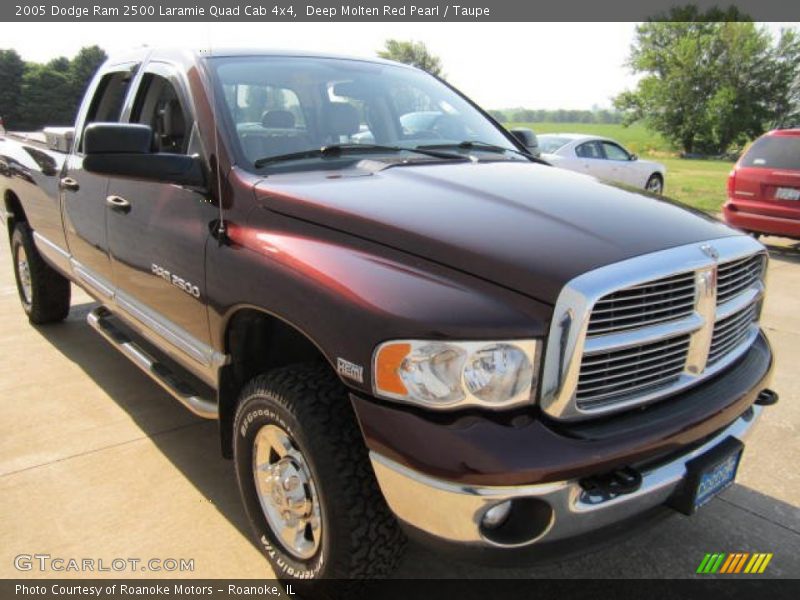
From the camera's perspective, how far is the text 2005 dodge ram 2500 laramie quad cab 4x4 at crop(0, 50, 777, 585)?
1.75m

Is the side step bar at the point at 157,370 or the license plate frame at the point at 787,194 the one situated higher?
the license plate frame at the point at 787,194

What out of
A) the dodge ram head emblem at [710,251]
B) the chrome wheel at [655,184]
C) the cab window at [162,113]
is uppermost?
the cab window at [162,113]

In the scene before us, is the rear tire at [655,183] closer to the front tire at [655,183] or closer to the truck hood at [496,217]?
the front tire at [655,183]

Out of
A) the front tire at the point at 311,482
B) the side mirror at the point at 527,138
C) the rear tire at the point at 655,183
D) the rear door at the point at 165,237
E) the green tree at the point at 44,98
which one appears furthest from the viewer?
the green tree at the point at 44,98

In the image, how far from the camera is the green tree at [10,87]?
2616cm

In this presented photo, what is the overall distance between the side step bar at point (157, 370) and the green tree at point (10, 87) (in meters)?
26.6

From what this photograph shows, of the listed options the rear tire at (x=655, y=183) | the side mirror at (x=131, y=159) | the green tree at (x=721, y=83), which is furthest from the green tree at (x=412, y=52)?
the side mirror at (x=131, y=159)

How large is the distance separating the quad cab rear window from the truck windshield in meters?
6.55

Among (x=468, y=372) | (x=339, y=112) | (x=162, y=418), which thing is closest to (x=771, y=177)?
(x=339, y=112)

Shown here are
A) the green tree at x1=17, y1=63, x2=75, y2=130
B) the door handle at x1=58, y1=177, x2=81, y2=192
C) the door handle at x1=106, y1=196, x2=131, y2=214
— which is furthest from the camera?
the green tree at x1=17, y1=63, x2=75, y2=130

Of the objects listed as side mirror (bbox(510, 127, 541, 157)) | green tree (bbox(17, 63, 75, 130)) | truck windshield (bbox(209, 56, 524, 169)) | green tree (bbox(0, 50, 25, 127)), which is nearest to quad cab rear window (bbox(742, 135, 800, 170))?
side mirror (bbox(510, 127, 541, 157))

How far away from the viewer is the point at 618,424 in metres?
1.88

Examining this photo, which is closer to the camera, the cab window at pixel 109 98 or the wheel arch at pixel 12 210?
the cab window at pixel 109 98

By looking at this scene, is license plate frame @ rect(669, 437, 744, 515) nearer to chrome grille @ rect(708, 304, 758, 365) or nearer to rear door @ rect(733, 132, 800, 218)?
chrome grille @ rect(708, 304, 758, 365)
